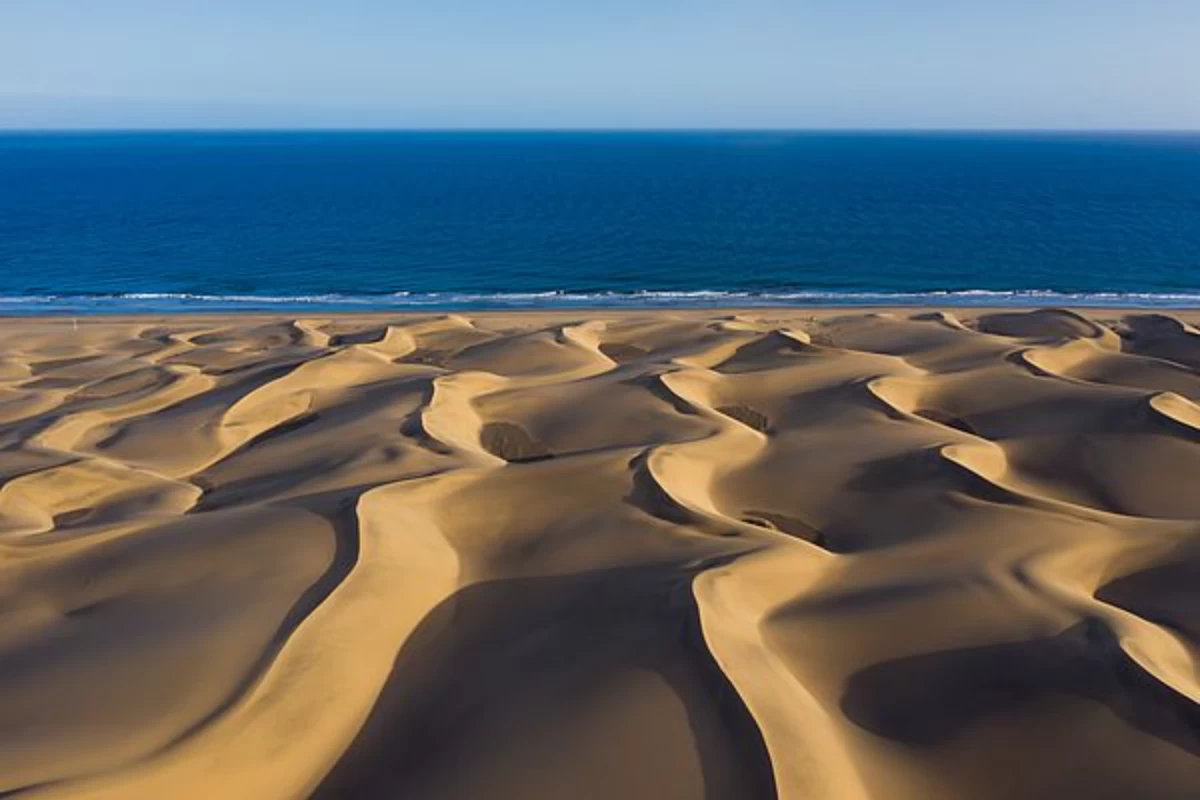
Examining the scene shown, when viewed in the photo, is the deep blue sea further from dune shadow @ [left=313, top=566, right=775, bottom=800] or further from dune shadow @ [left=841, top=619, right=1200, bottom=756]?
dune shadow @ [left=841, top=619, right=1200, bottom=756]

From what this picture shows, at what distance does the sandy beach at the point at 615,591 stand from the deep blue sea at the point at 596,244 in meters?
29.4

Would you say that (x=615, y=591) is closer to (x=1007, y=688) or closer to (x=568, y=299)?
(x=1007, y=688)

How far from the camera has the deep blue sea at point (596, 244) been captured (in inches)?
1953

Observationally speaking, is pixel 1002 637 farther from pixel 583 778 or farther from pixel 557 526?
pixel 557 526

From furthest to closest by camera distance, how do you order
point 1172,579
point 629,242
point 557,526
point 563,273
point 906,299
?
point 629,242
point 563,273
point 906,299
point 557,526
point 1172,579

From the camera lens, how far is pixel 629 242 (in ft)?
212

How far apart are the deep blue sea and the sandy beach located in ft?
96.4

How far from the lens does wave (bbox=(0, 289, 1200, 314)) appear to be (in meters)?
45.9

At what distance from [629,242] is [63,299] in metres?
35.8

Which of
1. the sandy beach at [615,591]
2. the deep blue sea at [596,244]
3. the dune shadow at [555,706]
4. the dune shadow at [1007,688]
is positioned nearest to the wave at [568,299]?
the deep blue sea at [596,244]

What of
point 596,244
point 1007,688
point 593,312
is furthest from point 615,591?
point 596,244

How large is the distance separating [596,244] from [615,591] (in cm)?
5617

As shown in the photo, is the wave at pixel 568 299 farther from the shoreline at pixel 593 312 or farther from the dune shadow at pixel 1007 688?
the dune shadow at pixel 1007 688

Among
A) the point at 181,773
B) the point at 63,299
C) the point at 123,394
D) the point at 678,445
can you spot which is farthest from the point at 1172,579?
A: the point at 63,299
